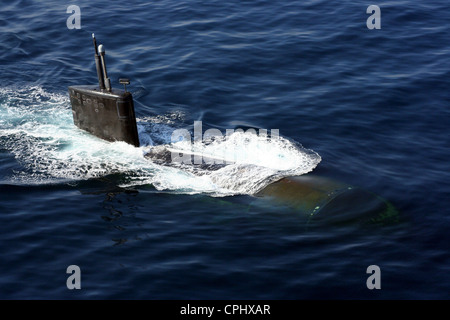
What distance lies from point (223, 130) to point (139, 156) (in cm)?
413

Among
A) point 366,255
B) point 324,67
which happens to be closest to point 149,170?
point 366,255

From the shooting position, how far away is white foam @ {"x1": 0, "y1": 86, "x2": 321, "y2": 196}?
22.3 meters

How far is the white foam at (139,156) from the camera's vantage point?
73.3ft

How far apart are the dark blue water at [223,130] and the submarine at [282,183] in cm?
44

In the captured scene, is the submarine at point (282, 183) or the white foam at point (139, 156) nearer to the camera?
the submarine at point (282, 183)

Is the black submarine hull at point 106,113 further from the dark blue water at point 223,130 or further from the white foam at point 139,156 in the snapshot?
the dark blue water at point 223,130

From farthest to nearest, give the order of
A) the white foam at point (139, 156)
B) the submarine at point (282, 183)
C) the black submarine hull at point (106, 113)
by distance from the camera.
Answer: the black submarine hull at point (106, 113) → the white foam at point (139, 156) → the submarine at point (282, 183)

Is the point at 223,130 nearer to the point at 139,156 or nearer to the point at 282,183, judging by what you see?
the point at 139,156

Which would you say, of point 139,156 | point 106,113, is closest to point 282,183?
point 139,156

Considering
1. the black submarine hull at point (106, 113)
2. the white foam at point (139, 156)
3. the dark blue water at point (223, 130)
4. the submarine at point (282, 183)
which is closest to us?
the dark blue water at point (223, 130)

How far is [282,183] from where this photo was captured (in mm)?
21359

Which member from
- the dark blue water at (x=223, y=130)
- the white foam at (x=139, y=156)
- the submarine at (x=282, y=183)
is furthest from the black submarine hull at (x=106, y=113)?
the dark blue water at (x=223, y=130)

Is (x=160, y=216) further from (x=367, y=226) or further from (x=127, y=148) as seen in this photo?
(x=367, y=226)

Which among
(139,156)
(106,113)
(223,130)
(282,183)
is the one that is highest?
(223,130)
